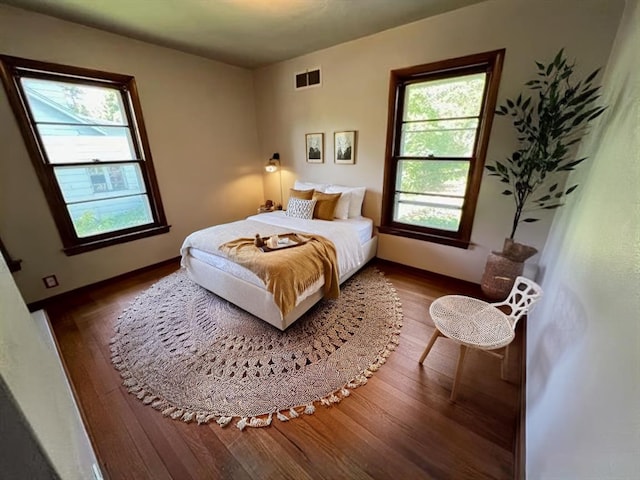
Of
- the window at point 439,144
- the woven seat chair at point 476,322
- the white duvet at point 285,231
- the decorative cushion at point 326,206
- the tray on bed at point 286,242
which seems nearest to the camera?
the woven seat chair at point 476,322

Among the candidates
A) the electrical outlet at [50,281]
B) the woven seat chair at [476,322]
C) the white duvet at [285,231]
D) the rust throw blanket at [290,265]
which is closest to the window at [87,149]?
the electrical outlet at [50,281]

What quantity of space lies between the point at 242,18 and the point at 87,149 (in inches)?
82.0

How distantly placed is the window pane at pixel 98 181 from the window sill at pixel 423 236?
10.1ft

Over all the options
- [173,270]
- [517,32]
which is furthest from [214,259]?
[517,32]

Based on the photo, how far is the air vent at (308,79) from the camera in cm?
320

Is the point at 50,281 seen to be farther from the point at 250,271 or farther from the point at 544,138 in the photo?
the point at 544,138

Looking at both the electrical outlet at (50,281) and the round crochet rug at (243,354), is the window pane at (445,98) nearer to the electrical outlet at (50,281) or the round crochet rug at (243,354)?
the round crochet rug at (243,354)

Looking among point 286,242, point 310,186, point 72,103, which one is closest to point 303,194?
point 310,186

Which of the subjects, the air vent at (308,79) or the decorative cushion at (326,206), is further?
the air vent at (308,79)

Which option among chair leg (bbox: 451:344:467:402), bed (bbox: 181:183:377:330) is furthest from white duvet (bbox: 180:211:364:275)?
chair leg (bbox: 451:344:467:402)

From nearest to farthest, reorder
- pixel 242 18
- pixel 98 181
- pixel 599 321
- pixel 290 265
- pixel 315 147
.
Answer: pixel 599 321, pixel 290 265, pixel 242 18, pixel 98 181, pixel 315 147

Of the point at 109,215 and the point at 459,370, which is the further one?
the point at 109,215

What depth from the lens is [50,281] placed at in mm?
2537

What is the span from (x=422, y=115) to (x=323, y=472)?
10.1 feet
